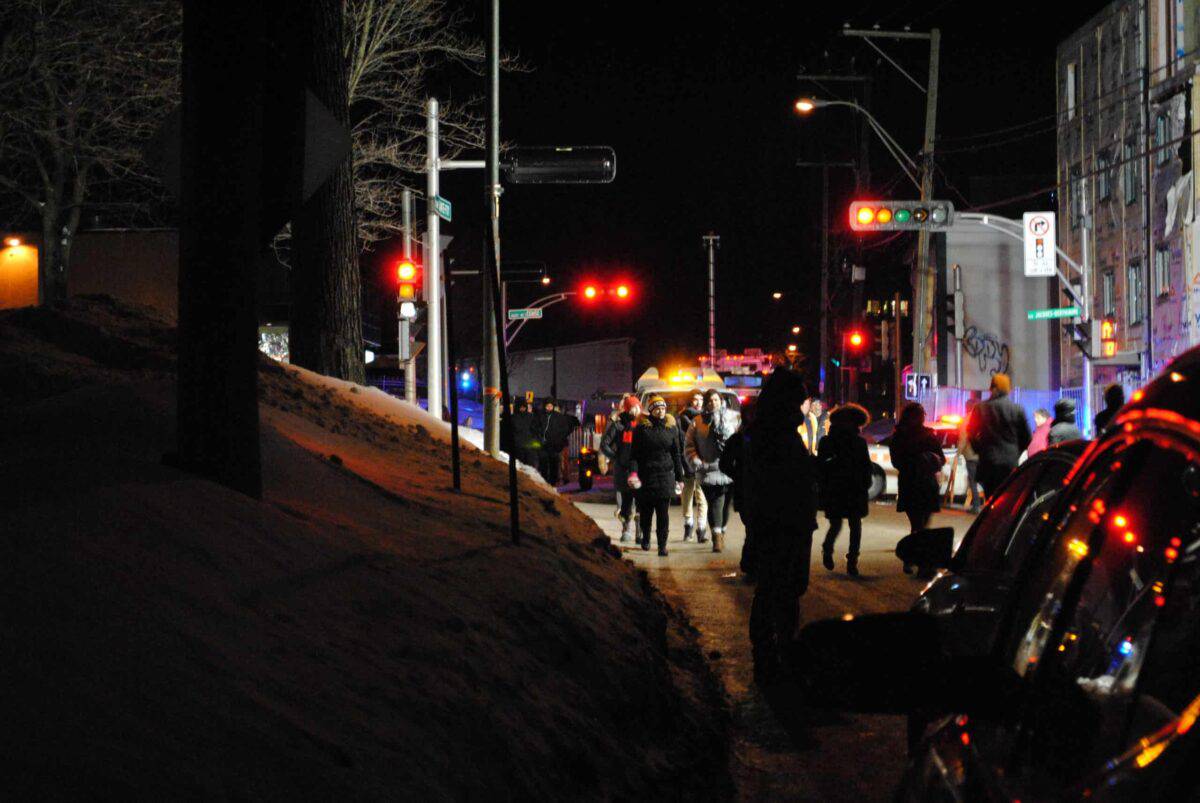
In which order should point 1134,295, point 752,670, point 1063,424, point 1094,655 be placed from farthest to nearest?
point 1134,295 < point 1063,424 < point 752,670 < point 1094,655

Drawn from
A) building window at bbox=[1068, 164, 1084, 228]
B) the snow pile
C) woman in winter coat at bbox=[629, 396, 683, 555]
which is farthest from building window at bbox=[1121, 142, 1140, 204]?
the snow pile

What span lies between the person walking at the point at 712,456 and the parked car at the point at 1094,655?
12.4m

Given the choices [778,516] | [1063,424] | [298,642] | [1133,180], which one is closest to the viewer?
[298,642]

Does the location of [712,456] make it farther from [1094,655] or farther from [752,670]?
[1094,655]

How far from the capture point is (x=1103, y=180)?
32500 mm

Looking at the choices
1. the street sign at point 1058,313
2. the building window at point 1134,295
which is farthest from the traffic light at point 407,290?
the building window at point 1134,295

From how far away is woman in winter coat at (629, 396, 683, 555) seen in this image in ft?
47.0

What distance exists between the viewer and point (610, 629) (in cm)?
682

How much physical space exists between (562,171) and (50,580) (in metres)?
12.0

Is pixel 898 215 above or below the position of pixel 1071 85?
below

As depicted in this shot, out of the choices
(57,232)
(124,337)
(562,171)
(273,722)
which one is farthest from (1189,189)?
(273,722)

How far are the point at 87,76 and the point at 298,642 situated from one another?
18118 millimetres

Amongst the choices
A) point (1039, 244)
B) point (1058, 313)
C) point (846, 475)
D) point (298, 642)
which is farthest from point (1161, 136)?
point (298, 642)

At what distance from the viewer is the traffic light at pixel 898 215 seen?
2262cm
